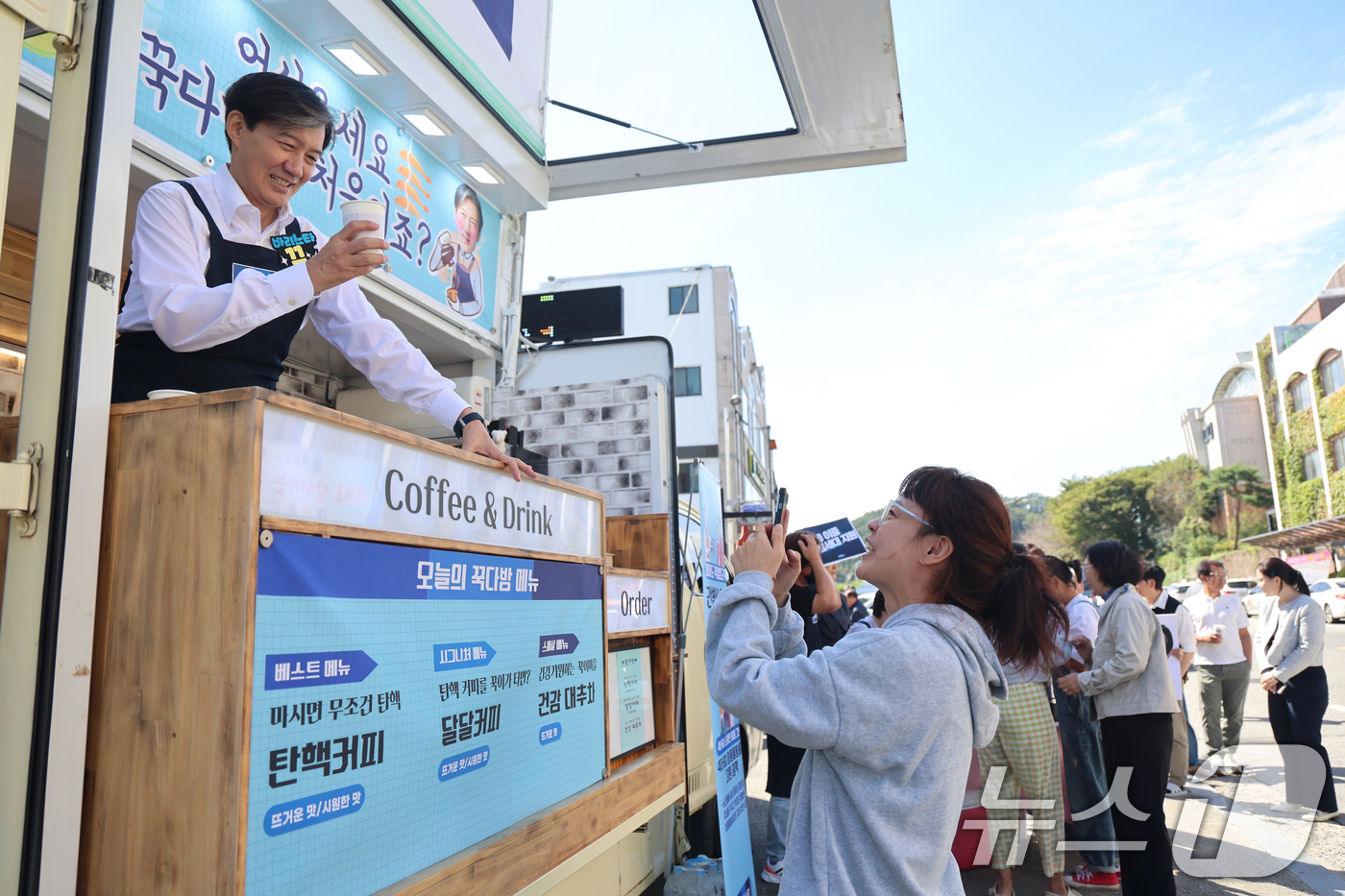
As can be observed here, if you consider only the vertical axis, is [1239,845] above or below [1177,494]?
below

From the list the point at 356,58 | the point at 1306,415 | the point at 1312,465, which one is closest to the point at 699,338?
the point at 356,58

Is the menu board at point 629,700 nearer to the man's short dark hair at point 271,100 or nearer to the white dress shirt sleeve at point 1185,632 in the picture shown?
the man's short dark hair at point 271,100

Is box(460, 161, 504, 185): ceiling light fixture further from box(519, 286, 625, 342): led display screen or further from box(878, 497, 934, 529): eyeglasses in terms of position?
box(519, 286, 625, 342): led display screen

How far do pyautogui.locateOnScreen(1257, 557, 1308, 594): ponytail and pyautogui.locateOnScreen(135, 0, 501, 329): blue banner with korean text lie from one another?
19.6ft

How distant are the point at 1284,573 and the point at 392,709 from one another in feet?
22.1

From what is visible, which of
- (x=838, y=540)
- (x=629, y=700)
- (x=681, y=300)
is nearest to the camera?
(x=629, y=700)

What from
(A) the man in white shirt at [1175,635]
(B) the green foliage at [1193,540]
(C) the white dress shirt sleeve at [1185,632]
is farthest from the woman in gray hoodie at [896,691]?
(B) the green foliage at [1193,540]

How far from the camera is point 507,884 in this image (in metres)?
1.98

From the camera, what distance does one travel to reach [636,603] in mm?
3332

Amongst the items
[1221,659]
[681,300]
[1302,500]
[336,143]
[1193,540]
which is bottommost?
[1221,659]

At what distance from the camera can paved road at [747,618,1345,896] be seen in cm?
427

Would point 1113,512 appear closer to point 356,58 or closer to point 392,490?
point 356,58

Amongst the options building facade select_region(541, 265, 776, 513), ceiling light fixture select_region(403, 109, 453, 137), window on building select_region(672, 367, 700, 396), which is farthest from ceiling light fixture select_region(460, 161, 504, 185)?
window on building select_region(672, 367, 700, 396)

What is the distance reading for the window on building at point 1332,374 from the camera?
30.5m
